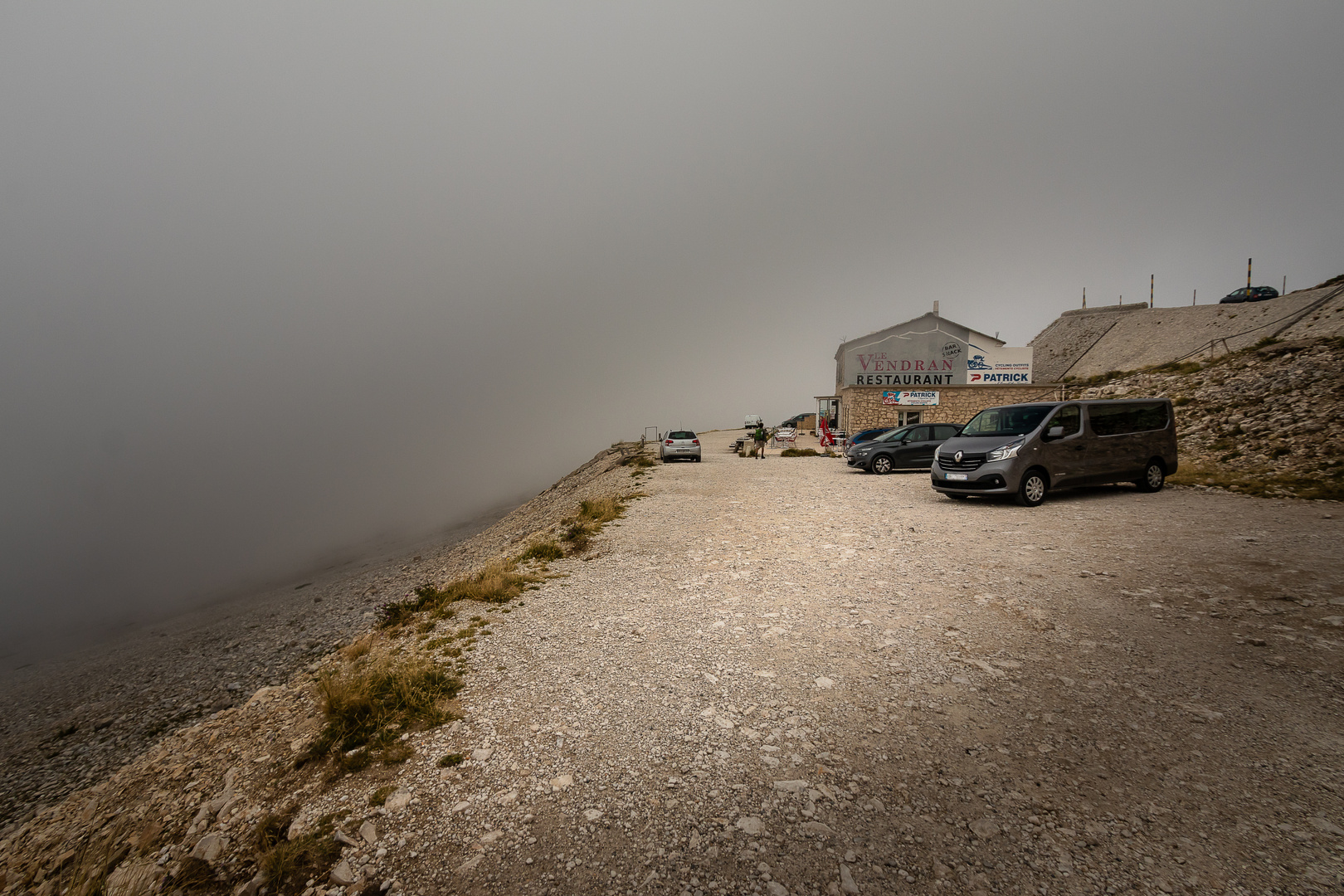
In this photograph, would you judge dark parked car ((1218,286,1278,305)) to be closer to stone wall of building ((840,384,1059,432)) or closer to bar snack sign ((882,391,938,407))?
stone wall of building ((840,384,1059,432))

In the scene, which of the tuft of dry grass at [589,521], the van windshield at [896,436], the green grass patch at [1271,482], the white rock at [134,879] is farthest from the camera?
the van windshield at [896,436]

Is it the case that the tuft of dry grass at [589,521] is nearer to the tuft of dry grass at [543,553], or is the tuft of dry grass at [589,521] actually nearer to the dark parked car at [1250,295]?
the tuft of dry grass at [543,553]

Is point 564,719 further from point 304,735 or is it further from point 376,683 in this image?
point 304,735

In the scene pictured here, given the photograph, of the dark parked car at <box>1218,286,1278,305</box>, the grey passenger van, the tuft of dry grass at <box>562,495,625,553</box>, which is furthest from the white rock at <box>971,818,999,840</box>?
the dark parked car at <box>1218,286,1278,305</box>

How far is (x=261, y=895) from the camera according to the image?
2.52m

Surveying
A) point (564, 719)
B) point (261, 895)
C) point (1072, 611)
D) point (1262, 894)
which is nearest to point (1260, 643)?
point (1072, 611)

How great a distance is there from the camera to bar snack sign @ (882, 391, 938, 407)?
32469mm

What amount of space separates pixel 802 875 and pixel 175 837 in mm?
4011

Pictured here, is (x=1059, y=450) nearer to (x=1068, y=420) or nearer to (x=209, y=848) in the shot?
(x=1068, y=420)

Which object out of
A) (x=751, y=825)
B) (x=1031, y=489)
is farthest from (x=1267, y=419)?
(x=751, y=825)

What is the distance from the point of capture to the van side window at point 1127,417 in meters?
11.0

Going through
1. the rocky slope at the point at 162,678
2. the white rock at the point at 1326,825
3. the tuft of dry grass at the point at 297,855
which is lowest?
the rocky slope at the point at 162,678

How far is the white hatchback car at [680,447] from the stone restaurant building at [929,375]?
39.1 feet

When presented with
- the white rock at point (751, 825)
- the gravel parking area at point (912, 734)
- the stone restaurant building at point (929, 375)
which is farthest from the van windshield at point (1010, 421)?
the stone restaurant building at point (929, 375)
